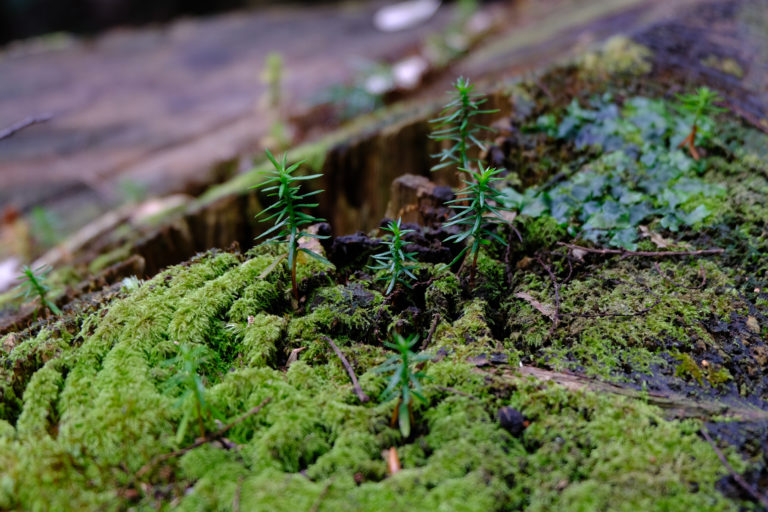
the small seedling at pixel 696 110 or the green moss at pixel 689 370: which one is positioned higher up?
the small seedling at pixel 696 110

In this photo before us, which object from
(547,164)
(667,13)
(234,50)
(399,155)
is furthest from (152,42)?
(547,164)

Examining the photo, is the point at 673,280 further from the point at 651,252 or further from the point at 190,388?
the point at 190,388

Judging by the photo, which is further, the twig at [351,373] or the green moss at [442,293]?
the green moss at [442,293]

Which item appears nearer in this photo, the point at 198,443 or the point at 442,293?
the point at 198,443

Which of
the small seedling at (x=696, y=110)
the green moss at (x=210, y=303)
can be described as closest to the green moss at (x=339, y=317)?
the green moss at (x=210, y=303)

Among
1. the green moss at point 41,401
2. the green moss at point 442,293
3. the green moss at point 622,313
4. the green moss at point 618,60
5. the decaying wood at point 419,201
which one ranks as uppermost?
the green moss at point 618,60

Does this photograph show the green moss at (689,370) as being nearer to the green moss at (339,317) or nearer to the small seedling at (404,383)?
the small seedling at (404,383)

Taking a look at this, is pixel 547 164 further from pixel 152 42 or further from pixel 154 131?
pixel 152 42

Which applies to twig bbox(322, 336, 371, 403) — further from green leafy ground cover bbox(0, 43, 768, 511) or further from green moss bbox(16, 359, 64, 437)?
green moss bbox(16, 359, 64, 437)

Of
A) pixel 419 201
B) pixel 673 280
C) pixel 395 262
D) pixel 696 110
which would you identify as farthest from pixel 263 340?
pixel 696 110
